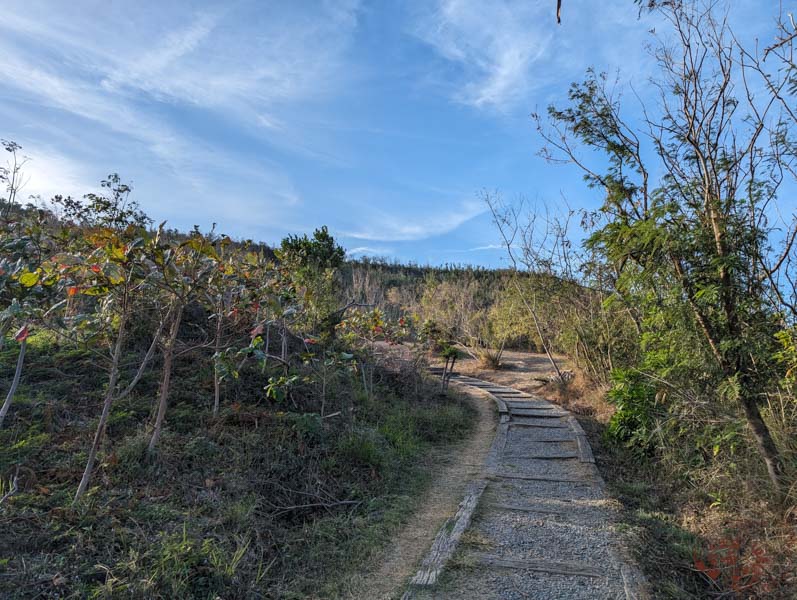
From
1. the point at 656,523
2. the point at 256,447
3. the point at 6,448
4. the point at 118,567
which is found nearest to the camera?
the point at 118,567

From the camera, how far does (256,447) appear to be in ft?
13.7

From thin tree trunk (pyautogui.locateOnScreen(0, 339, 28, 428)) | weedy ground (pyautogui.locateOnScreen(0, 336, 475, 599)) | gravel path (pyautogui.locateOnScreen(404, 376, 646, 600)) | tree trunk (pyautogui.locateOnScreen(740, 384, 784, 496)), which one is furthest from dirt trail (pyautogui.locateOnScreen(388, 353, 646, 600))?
thin tree trunk (pyautogui.locateOnScreen(0, 339, 28, 428))

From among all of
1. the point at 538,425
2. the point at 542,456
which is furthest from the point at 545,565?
the point at 538,425

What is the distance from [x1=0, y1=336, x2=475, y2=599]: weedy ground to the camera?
8.43 feet

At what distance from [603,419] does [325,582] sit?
6.05 metres

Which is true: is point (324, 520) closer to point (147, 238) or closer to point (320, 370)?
point (147, 238)

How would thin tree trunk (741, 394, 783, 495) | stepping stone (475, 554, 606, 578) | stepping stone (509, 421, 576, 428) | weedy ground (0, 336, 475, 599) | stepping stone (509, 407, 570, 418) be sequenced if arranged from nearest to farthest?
weedy ground (0, 336, 475, 599) → stepping stone (475, 554, 606, 578) → thin tree trunk (741, 394, 783, 495) → stepping stone (509, 421, 576, 428) → stepping stone (509, 407, 570, 418)

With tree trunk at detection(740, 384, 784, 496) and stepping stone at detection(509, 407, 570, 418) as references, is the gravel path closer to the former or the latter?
tree trunk at detection(740, 384, 784, 496)

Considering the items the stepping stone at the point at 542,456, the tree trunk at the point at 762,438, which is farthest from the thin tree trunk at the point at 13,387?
the tree trunk at the point at 762,438

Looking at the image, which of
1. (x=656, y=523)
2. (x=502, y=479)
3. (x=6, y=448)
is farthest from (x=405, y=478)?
(x=6, y=448)

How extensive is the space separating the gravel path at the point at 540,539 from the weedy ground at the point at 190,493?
2.29 ft

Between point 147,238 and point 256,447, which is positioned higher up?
point 147,238

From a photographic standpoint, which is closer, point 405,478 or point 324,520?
point 324,520

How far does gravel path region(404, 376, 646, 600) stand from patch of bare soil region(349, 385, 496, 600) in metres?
0.19
